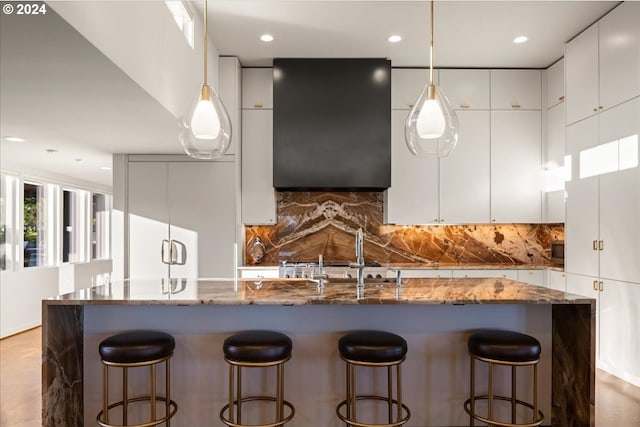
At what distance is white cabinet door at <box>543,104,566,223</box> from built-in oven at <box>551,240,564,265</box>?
32cm

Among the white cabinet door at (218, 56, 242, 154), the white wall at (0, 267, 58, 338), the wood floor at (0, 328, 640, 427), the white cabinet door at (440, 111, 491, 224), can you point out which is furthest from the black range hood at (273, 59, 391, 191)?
the white wall at (0, 267, 58, 338)

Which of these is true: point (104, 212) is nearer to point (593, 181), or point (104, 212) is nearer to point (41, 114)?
point (41, 114)

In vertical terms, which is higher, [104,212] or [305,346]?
[104,212]

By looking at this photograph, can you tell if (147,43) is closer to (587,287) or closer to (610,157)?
(610,157)

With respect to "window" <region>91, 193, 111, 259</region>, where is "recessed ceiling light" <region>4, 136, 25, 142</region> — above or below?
above

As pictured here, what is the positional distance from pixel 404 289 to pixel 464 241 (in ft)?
9.36

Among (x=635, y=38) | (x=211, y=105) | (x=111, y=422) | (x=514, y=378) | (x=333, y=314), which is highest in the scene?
(x=635, y=38)

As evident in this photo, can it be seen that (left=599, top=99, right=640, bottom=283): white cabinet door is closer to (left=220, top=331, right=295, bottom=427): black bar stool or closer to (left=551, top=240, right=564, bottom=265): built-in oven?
(left=551, top=240, right=564, bottom=265): built-in oven

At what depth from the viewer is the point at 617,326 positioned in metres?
3.53

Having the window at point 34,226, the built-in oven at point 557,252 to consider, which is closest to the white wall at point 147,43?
the window at point 34,226

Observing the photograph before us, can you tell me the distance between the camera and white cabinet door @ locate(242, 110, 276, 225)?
4699mm

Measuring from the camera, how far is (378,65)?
15.0 feet

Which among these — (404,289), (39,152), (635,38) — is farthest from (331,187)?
(39,152)

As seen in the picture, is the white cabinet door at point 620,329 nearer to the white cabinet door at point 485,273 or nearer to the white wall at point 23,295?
the white cabinet door at point 485,273
